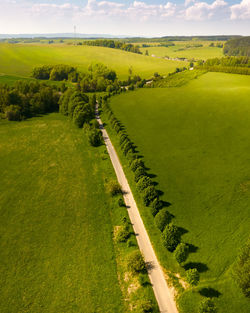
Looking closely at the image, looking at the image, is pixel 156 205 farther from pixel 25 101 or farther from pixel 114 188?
pixel 25 101

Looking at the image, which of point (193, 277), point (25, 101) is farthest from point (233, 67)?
point (193, 277)

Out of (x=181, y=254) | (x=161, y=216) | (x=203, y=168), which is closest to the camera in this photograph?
(x=181, y=254)

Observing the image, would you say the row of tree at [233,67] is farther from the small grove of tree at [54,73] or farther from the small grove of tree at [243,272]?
the small grove of tree at [243,272]

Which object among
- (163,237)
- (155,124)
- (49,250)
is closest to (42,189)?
(49,250)

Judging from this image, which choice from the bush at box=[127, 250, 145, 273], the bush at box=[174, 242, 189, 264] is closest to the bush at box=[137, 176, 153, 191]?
the bush at box=[127, 250, 145, 273]

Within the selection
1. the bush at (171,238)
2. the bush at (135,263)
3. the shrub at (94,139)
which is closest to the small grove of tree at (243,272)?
the bush at (171,238)
